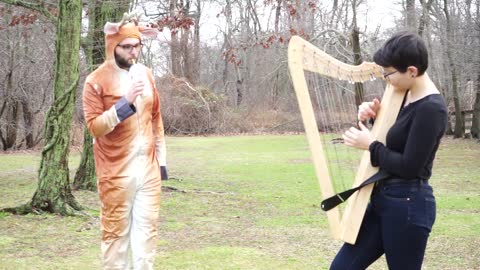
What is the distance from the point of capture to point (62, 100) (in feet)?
22.4

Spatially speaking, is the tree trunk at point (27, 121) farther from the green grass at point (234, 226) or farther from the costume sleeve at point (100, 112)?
the costume sleeve at point (100, 112)

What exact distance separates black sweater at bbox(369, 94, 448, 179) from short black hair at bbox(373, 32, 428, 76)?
0.50 feet

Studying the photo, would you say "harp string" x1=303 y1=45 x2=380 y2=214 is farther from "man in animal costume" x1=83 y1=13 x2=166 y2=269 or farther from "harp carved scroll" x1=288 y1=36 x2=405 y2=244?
"man in animal costume" x1=83 y1=13 x2=166 y2=269

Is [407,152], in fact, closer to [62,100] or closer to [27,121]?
[62,100]

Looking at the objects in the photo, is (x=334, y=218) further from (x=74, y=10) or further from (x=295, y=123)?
(x=295, y=123)

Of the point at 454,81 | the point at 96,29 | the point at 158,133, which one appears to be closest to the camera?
the point at 158,133

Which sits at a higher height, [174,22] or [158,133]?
[174,22]

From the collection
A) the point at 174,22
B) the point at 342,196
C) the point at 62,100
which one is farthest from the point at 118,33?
the point at 174,22

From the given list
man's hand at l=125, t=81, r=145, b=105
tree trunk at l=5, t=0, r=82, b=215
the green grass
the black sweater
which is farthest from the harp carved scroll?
tree trunk at l=5, t=0, r=82, b=215

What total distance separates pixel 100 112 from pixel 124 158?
0.31 m

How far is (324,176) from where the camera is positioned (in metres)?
2.80

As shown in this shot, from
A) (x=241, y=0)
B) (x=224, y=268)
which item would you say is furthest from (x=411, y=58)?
(x=241, y=0)

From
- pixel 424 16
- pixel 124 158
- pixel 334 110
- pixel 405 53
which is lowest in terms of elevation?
pixel 124 158

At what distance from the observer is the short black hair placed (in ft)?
8.25
